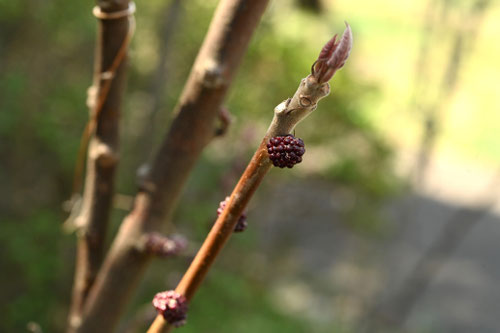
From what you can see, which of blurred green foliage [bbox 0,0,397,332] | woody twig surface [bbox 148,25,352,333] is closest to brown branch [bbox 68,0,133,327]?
woody twig surface [bbox 148,25,352,333]

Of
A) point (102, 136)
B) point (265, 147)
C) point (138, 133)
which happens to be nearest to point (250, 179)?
point (265, 147)

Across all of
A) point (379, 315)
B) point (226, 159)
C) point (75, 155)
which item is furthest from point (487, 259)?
point (75, 155)

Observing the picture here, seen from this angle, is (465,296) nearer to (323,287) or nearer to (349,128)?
(323,287)

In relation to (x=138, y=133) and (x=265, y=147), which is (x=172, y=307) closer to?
(x=265, y=147)

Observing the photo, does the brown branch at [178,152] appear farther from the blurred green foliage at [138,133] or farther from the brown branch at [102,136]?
the blurred green foliage at [138,133]

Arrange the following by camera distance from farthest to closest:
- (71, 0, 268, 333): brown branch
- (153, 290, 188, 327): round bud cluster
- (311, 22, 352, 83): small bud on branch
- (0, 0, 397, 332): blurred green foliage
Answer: (0, 0, 397, 332): blurred green foliage < (71, 0, 268, 333): brown branch < (153, 290, 188, 327): round bud cluster < (311, 22, 352, 83): small bud on branch

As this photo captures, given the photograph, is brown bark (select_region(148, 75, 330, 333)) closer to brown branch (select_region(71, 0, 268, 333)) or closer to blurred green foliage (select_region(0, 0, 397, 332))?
brown branch (select_region(71, 0, 268, 333))

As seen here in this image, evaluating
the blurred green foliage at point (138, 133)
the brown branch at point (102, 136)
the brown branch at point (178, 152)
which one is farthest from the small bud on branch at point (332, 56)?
the blurred green foliage at point (138, 133)
